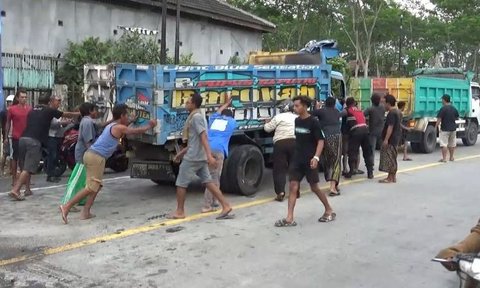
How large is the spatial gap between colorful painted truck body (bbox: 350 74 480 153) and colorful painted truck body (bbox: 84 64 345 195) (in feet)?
20.7

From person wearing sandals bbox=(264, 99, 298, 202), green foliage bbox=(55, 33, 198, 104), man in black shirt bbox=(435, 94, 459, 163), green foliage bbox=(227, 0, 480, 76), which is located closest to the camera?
person wearing sandals bbox=(264, 99, 298, 202)

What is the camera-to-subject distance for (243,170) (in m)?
9.15

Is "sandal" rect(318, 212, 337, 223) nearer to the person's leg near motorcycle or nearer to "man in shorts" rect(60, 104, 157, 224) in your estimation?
"man in shorts" rect(60, 104, 157, 224)

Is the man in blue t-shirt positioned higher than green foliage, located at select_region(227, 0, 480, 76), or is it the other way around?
green foliage, located at select_region(227, 0, 480, 76)

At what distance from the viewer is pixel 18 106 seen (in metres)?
9.34

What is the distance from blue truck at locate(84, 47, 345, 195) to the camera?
8203mm

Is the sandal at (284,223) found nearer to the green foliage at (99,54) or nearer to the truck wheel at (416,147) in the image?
the green foliage at (99,54)

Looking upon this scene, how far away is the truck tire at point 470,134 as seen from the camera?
1845 centimetres

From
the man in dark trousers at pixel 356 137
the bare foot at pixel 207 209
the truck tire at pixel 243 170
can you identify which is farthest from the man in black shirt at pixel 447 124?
the bare foot at pixel 207 209

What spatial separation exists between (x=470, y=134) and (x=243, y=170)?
473 inches

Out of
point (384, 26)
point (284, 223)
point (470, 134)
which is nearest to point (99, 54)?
point (284, 223)

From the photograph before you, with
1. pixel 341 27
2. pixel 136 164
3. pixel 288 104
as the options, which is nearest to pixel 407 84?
pixel 288 104

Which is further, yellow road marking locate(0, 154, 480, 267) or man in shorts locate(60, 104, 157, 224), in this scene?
A: man in shorts locate(60, 104, 157, 224)

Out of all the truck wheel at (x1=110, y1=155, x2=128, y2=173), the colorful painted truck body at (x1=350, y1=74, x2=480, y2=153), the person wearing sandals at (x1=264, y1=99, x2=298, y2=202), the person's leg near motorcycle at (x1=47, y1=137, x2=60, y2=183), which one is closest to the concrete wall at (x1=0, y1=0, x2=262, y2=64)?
the person's leg near motorcycle at (x1=47, y1=137, x2=60, y2=183)
